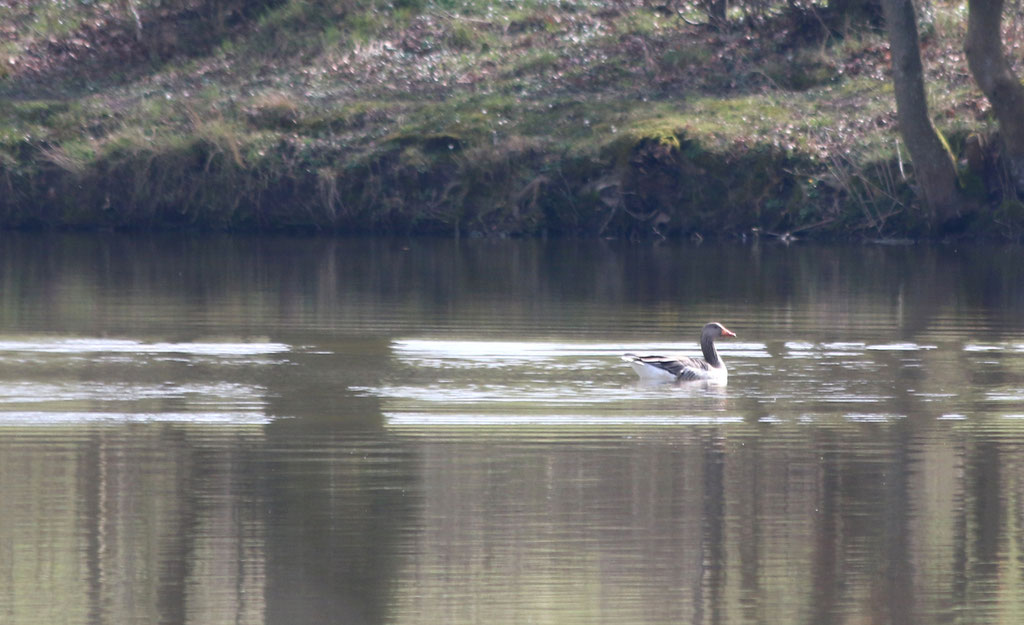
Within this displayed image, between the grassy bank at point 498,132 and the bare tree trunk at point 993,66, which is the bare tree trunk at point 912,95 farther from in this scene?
the grassy bank at point 498,132

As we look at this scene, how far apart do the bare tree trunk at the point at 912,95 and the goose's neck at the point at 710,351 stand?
50.7 ft

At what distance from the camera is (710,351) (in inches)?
693

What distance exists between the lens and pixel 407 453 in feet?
43.6

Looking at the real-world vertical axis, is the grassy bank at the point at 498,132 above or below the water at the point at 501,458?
above

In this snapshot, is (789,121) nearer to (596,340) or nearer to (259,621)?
(596,340)

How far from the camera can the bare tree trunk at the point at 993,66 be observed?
1219 inches

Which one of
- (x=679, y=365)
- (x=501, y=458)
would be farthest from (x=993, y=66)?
(x=501, y=458)

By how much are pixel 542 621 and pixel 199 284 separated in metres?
17.7

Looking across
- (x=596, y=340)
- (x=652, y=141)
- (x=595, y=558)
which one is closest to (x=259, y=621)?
(x=595, y=558)

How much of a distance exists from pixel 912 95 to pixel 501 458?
2069 centimetres

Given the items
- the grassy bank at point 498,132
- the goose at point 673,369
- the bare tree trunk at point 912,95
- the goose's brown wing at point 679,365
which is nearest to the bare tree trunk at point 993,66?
the bare tree trunk at point 912,95

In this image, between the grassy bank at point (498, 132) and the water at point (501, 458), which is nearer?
the water at point (501, 458)

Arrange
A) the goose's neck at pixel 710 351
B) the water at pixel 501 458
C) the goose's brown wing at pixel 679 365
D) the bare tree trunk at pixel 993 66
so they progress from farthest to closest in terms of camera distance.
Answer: the bare tree trunk at pixel 993 66 < the goose's neck at pixel 710 351 < the goose's brown wing at pixel 679 365 < the water at pixel 501 458

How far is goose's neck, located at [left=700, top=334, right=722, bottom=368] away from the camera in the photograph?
688 inches
